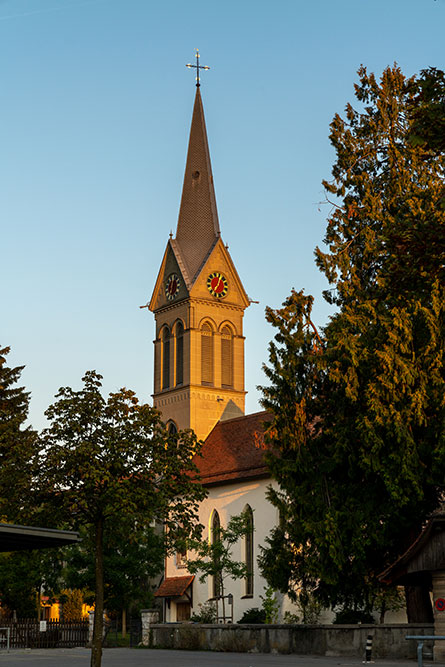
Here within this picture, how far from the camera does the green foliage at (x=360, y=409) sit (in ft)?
A: 81.1

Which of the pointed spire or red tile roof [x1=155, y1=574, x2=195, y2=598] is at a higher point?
the pointed spire

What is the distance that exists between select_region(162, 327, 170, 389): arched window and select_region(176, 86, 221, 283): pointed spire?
5431 mm

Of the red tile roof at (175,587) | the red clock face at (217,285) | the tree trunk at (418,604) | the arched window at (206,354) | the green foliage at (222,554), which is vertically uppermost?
the red clock face at (217,285)

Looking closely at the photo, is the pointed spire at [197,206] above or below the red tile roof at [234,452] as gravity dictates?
above

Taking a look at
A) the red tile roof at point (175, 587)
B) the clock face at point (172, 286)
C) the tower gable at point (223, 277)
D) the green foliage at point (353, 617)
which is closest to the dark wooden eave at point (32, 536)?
the green foliage at point (353, 617)

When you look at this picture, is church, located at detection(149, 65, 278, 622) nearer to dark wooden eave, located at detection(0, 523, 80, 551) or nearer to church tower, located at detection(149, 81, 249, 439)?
church tower, located at detection(149, 81, 249, 439)

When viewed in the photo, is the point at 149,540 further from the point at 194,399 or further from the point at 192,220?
the point at 192,220

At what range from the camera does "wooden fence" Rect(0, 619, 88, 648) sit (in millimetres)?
41750

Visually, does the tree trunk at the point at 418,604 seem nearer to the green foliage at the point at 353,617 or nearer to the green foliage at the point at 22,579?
the green foliage at the point at 353,617

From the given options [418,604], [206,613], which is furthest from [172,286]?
[418,604]

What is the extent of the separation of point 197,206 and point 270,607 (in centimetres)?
3566

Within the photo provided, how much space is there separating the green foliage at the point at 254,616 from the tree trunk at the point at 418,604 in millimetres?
14991

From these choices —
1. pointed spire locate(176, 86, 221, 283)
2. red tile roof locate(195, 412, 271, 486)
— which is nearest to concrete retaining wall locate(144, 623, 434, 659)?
red tile roof locate(195, 412, 271, 486)

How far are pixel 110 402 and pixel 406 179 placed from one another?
13186mm
